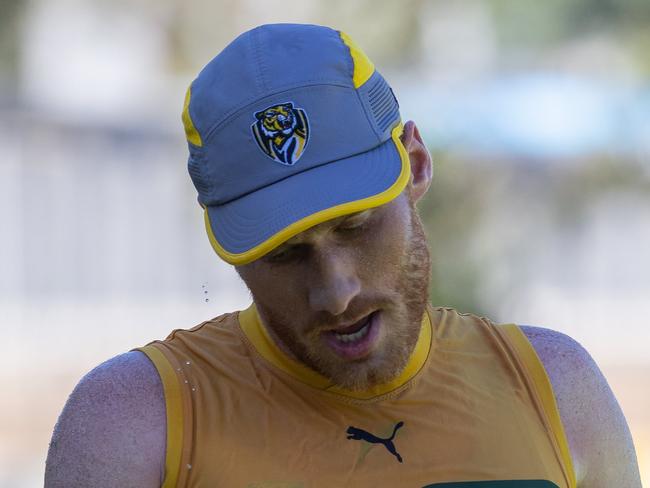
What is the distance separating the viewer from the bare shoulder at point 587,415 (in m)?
2.24

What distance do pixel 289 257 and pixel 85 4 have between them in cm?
1026

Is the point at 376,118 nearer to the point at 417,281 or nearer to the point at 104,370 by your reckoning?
the point at 417,281

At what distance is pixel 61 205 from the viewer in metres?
9.16

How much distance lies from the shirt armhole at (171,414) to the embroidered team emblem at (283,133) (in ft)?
1.43

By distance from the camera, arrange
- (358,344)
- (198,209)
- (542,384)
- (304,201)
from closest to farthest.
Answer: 1. (304,201)
2. (358,344)
3. (542,384)
4. (198,209)

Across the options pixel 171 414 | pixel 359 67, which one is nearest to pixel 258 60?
pixel 359 67

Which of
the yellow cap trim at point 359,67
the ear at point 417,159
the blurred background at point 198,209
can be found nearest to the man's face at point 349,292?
the ear at point 417,159

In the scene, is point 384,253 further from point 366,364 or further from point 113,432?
point 113,432

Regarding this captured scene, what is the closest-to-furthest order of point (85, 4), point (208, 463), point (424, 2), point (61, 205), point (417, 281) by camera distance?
point (208, 463), point (417, 281), point (61, 205), point (85, 4), point (424, 2)

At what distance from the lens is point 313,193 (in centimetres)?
196

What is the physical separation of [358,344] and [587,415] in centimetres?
51

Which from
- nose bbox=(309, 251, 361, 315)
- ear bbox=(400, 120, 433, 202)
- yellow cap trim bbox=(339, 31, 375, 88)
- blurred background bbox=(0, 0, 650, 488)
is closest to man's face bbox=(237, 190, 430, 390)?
nose bbox=(309, 251, 361, 315)

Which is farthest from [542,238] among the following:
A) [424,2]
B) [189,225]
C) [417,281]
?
[417,281]

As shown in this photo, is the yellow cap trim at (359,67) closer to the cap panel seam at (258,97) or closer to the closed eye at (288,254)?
the cap panel seam at (258,97)
